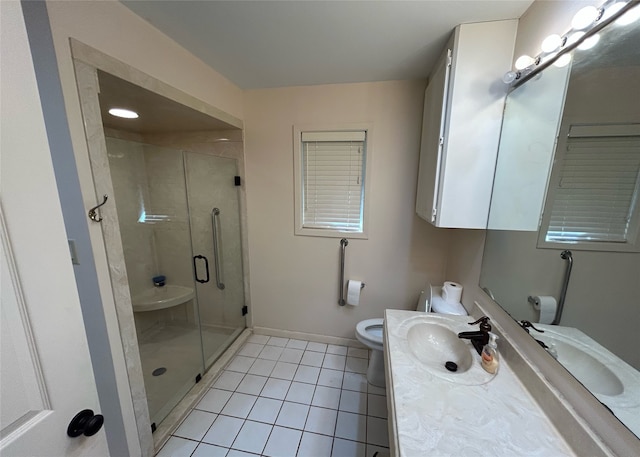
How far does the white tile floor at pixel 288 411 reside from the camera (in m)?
1.50

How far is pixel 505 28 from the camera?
1234 mm

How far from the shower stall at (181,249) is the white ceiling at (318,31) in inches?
34.4

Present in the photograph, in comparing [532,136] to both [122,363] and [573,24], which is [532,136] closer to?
[573,24]

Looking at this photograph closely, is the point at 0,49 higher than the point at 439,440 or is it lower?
higher

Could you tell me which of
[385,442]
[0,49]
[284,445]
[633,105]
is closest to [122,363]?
[284,445]

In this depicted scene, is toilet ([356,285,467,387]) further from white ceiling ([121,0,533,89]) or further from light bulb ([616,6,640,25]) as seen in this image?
white ceiling ([121,0,533,89])

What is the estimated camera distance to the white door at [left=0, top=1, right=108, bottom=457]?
1.52 feet

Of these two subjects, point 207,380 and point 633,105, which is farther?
point 207,380

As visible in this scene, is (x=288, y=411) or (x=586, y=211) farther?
(x=288, y=411)

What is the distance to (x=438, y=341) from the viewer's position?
1376mm

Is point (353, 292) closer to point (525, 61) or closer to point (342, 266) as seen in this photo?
point (342, 266)

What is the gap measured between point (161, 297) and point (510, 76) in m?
3.20

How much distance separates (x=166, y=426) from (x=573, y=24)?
9.46 feet

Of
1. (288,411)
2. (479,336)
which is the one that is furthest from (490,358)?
(288,411)
